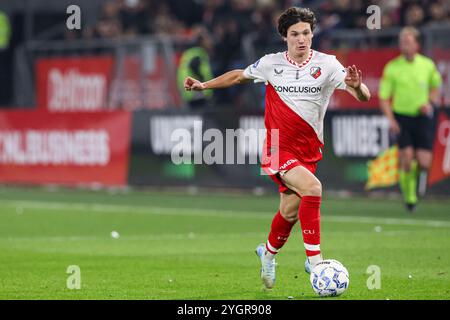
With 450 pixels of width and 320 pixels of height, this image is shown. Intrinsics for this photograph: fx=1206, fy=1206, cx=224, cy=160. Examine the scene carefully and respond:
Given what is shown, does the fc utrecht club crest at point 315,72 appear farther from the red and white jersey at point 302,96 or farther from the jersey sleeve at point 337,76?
the jersey sleeve at point 337,76

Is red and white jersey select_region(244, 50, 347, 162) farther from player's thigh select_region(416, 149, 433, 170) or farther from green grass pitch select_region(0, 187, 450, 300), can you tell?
player's thigh select_region(416, 149, 433, 170)

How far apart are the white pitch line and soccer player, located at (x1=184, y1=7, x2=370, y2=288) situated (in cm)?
575

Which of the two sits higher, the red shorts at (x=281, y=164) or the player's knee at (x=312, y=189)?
the red shorts at (x=281, y=164)

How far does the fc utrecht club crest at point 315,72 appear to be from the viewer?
10.1 meters

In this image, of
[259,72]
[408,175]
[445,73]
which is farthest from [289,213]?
[445,73]

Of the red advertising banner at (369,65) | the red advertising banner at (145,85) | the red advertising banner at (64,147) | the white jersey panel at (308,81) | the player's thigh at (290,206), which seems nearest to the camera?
the white jersey panel at (308,81)

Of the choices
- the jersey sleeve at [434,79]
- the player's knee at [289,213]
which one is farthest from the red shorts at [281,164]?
the jersey sleeve at [434,79]

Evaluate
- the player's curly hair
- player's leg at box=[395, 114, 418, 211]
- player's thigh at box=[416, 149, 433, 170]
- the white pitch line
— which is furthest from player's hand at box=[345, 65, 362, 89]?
player's thigh at box=[416, 149, 433, 170]

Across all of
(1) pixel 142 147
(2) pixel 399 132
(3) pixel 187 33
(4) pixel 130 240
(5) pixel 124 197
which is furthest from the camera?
(3) pixel 187 33

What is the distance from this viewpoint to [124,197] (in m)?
21.5
